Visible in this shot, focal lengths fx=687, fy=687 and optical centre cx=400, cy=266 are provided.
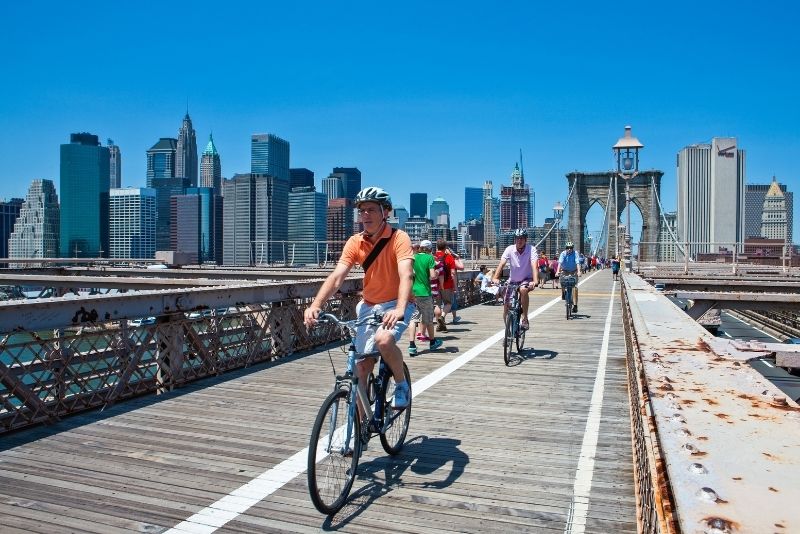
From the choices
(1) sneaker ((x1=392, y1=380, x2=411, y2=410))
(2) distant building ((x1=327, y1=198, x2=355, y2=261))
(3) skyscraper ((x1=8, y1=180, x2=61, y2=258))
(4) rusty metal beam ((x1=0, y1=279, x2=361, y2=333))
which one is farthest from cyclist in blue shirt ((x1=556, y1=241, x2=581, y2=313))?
(3) skyscraper ((x1=8, y1=180, x2=61, y2=258))

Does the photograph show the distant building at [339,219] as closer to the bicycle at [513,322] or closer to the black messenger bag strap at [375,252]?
the bicycle at [513,322]

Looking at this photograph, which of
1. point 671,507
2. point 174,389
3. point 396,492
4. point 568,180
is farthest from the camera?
point 568,180

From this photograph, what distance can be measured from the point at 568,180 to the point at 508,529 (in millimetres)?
99589

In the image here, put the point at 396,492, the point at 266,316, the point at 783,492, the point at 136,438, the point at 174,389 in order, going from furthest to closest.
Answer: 1. the point at 266,316
2. the point at 174,389
3. the point at 136,438
4. the point at 396,492
5. the point at 783,492

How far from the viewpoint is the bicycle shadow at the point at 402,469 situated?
13.8ft

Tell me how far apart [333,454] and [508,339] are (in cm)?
571

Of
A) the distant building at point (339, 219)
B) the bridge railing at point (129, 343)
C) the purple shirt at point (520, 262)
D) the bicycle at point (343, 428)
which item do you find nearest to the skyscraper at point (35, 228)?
the distant building at point (339, 219)

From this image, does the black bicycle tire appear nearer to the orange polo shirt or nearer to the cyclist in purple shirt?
the cyclist in purple shirt

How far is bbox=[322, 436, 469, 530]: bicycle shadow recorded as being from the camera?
422cm

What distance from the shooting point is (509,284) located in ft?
33.2

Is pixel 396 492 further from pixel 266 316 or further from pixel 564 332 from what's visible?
pixel 564 332

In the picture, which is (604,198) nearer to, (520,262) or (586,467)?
(520,262)

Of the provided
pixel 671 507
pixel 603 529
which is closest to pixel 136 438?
pixel 603 529

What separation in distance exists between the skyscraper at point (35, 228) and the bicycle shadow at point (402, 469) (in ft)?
584
